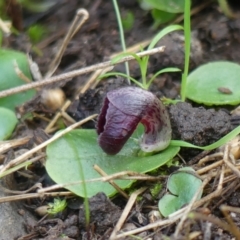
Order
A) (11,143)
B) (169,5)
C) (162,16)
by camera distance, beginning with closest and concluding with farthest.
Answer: (11,143)
(169,5)
(162,16)

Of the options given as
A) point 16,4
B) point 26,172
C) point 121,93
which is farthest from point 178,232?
point 16,4

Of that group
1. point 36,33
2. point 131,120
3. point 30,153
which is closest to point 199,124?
point 131,120

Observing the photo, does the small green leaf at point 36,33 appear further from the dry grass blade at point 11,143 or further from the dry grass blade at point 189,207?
the dry grass blade at point 189,207

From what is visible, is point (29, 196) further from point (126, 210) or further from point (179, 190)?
point (179, 190)

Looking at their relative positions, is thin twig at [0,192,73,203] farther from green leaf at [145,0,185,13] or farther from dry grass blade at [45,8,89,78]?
green leaf at [145,0,185,13]

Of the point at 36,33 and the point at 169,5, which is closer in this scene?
the point at 169,5

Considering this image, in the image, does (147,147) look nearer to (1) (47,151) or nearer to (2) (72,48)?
(1) (47,151)

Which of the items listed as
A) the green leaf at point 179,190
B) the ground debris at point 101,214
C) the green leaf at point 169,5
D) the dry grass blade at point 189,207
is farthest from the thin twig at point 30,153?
the green leaf at point 169,5
